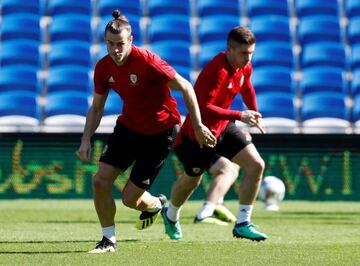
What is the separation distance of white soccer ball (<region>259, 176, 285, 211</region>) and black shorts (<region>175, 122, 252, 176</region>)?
5.13m

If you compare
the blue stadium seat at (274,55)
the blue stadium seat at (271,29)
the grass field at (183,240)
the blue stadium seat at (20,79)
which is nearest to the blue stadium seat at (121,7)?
the blue stadium seat at (20,79)

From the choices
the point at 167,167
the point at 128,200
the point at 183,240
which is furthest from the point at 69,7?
the point at 128,200

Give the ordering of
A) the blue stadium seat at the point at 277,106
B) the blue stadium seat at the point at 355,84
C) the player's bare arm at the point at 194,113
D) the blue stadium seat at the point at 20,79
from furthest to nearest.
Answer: the blue stadium seat at the point at 355,84, the blue stadium seat at the point at 20,79, the blue stadium seat at the point at 277,106, the player's bare arm at the point at 194,113

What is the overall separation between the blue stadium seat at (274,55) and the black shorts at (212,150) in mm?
10766

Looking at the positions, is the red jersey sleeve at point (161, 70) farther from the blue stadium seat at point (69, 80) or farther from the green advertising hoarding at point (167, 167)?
the blue stadium seat at point (69, 80)

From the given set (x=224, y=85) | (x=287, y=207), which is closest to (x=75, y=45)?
(x=287, y=207)

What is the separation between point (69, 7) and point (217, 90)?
1212 centimetres

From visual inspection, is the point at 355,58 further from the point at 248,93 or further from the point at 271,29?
the point at 248,93

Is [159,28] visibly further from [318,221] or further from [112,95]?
[318,221]

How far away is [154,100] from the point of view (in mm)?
8148

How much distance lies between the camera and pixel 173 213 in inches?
381

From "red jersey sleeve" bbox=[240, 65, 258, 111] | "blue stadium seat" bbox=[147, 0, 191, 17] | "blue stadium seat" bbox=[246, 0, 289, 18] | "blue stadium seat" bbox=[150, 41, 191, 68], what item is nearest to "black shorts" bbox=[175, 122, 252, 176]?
"red jersey sleeve" bbox=[240, 65, 258, 111]

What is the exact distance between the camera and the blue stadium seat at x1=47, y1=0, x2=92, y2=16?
2089cm

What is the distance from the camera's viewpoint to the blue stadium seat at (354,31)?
20.8 m
